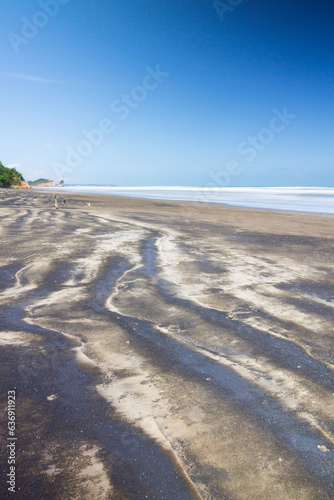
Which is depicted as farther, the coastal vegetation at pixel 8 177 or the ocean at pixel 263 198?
the coastal vegetation at pixel 8 177

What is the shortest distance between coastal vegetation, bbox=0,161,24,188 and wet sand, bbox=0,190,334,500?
81.6m

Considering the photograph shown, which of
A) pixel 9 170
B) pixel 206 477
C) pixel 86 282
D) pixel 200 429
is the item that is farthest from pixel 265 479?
pixel 9 170

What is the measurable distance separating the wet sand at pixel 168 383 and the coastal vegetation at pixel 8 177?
268ft

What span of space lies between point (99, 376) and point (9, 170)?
3551 inches

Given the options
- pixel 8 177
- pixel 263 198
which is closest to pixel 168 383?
pixel 263 198

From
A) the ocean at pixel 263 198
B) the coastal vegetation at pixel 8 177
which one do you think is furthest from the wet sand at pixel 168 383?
the coastal vegetation at pixel 8 177

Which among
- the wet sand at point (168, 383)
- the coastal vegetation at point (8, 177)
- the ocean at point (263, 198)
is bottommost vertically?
the wet sand at point (168, 383)

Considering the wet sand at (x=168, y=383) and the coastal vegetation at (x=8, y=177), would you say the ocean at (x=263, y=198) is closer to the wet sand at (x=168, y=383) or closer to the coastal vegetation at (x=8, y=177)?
the wet sand at (x=168, y=383)

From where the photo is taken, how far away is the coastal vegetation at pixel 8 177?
73125 millimetres

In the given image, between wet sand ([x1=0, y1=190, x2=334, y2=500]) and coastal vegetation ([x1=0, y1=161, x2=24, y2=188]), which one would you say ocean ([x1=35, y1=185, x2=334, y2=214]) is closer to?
wet sand ([x1=0, y1=190, x2=334, y2=500])

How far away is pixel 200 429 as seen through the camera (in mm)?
1805

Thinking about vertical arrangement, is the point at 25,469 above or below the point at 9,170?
below

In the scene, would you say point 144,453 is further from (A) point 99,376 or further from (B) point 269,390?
(B) point 269,390

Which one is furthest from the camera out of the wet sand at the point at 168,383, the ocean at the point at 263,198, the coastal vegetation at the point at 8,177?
the coastal vegetation at the point at 8,177
